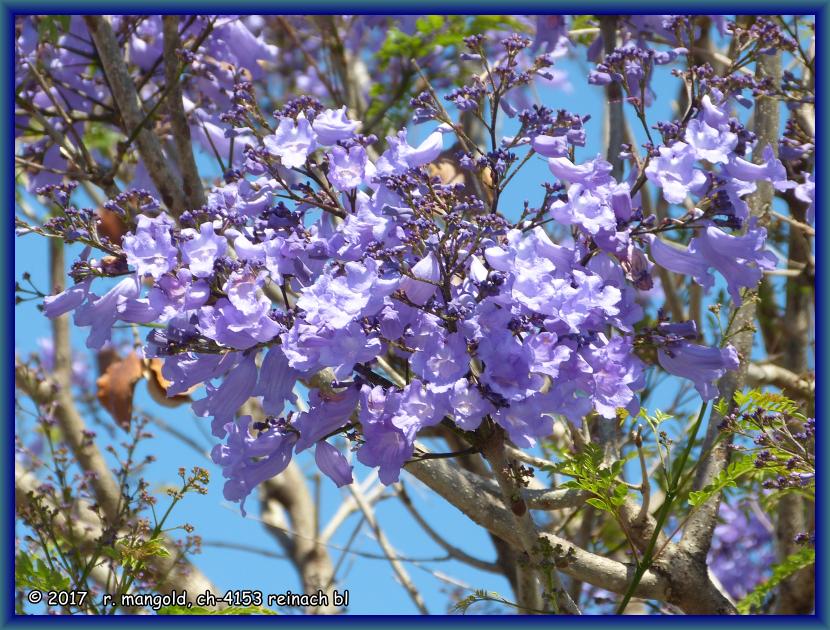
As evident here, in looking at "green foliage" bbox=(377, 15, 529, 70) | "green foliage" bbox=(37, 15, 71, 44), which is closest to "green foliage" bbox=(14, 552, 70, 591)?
"green foliage" bbox=(37, 15, 71, 44)

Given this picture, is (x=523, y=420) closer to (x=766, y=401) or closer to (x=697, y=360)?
(x=697, y=360)

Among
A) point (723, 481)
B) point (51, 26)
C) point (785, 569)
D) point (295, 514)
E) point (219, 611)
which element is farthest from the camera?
point (295, 514)

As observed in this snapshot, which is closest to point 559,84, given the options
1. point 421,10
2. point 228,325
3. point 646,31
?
point 646,31

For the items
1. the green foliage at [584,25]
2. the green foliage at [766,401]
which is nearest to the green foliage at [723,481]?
the green foliage at [766,401]

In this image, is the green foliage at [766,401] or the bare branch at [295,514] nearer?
the green foliage at [766,401]

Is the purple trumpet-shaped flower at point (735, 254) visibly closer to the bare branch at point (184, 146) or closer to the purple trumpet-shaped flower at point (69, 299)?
the purple trumpet-shaped flower at point (69, 299)

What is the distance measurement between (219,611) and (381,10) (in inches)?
56.7

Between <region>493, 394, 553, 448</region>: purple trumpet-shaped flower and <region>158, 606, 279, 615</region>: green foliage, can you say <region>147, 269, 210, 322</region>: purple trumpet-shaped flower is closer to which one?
<region>493, 394, 553, 448</region>: purple trumpet-shaped flower

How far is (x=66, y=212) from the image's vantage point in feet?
6.86

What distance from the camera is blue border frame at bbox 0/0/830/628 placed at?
2.23 metres

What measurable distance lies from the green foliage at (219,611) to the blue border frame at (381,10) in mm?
120

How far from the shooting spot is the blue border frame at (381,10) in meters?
2.23

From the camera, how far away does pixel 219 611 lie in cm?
248

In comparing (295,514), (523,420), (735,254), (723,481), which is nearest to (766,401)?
(723,481)
